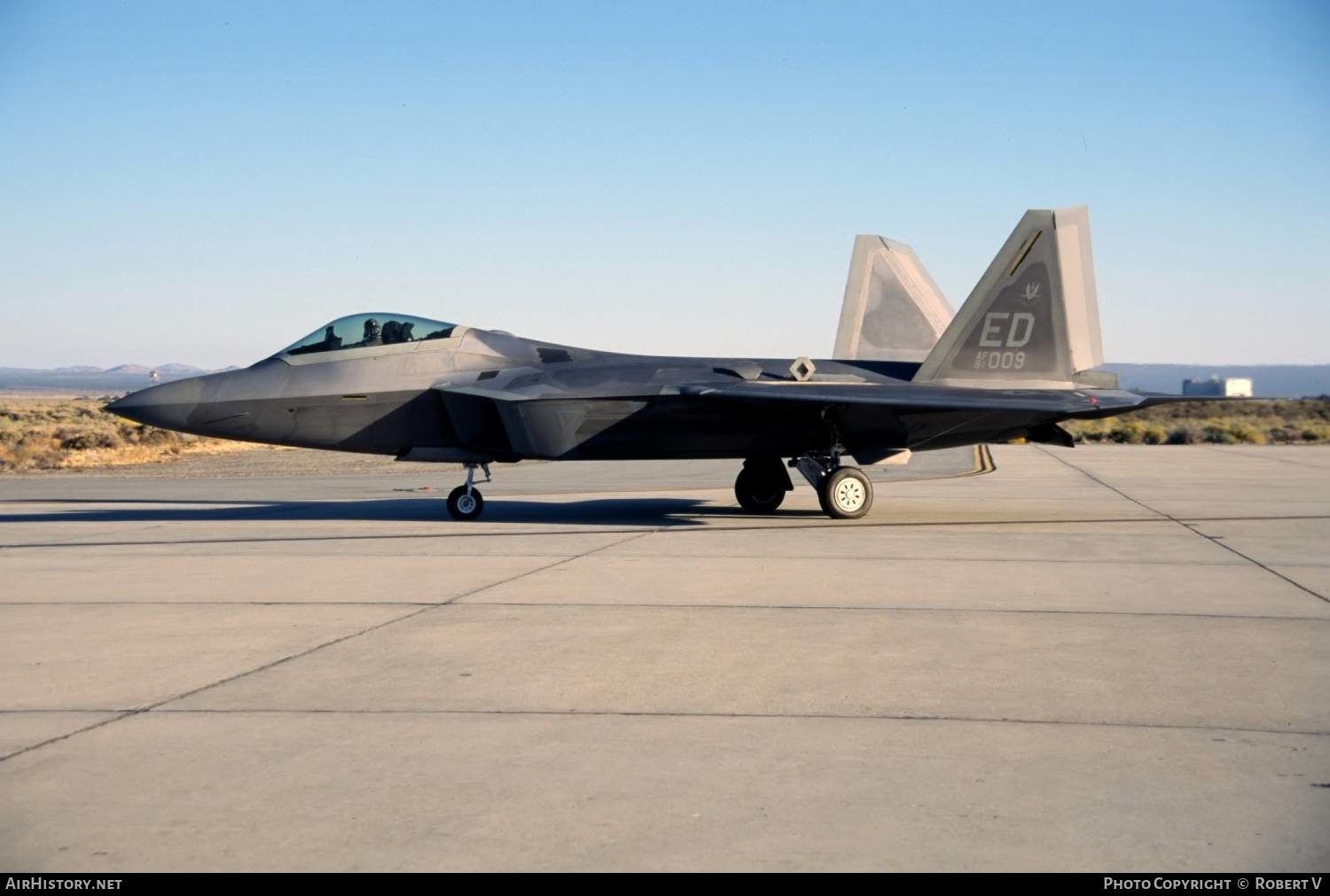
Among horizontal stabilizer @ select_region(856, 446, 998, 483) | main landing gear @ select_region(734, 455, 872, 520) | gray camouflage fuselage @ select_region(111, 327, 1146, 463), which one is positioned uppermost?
gray camouflage fuselage @ select_region(111, 327, 1146, 463)

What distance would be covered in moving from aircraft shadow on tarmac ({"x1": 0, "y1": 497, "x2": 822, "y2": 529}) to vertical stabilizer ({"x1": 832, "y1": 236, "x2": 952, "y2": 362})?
311cm

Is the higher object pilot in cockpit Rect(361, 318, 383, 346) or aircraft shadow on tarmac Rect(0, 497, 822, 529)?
pilot in cockpit Rect(361, 318, 383, 346)

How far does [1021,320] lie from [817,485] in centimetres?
368

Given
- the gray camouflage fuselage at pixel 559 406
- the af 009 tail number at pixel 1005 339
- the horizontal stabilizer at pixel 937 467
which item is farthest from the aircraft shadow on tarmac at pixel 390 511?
the horizontal stabilizer at pixel 937 467

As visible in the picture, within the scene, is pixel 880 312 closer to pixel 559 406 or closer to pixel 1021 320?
pixel 1021 320

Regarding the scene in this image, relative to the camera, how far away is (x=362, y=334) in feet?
53.1

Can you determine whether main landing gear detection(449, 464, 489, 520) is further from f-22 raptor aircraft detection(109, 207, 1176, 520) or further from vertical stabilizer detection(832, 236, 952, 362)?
vertical stabilizer detection(832, 236, 952, 362)

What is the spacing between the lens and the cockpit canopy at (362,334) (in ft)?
52.9

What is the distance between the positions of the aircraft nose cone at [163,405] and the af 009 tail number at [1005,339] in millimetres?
10199

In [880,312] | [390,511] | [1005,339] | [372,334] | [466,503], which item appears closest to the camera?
[372,334]

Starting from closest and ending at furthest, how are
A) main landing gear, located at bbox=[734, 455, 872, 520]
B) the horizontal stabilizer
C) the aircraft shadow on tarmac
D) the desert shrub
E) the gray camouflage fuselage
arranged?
the gray camouflage fuselage, main landing gear, located at bbox=[734, 455, 872, 520], the aircraft shadow on tarmac, the horizontal stabilizer, the desert shrub

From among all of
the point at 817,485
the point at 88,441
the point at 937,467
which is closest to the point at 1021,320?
the point at 817,485

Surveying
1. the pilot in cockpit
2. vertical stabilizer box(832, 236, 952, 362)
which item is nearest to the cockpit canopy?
the pilot in cockpit

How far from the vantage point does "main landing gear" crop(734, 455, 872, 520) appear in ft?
54.0
